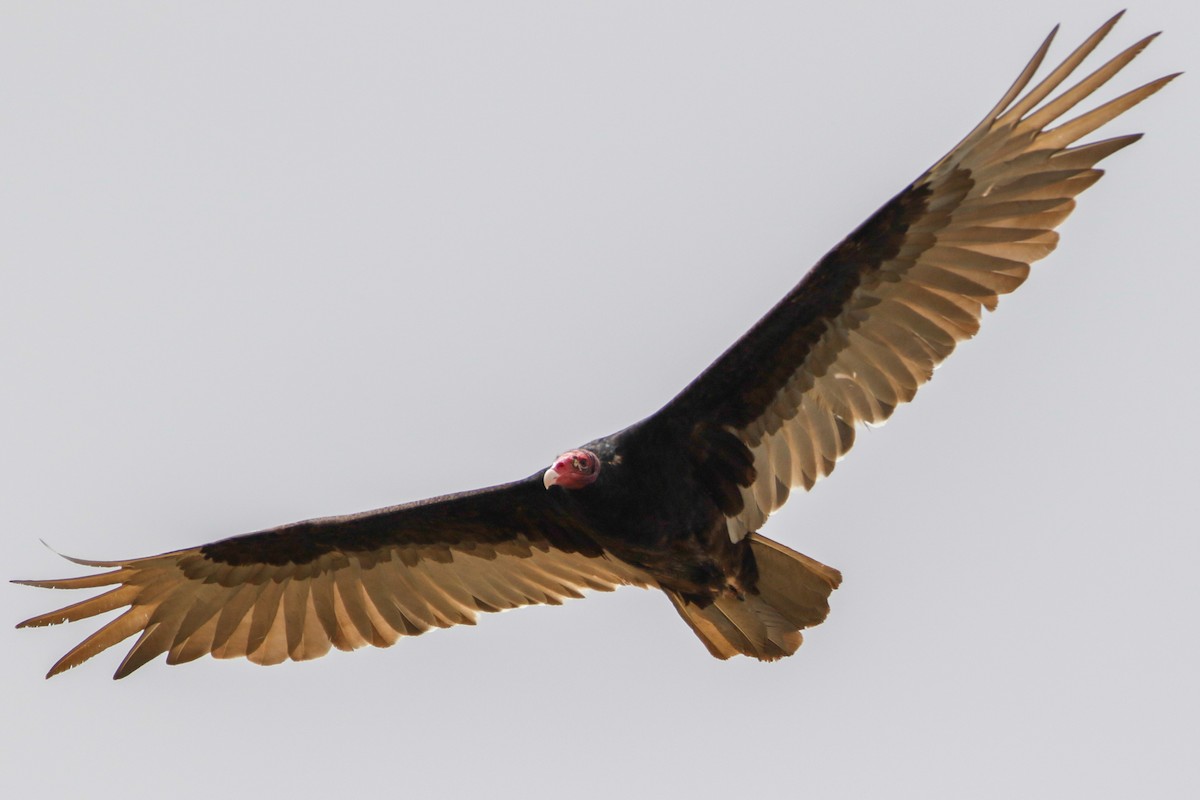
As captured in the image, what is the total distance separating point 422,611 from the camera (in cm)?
828

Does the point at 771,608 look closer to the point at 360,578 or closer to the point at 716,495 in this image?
the point at 716,495

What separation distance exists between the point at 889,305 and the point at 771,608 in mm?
1481

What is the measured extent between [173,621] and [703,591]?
2.59 metres

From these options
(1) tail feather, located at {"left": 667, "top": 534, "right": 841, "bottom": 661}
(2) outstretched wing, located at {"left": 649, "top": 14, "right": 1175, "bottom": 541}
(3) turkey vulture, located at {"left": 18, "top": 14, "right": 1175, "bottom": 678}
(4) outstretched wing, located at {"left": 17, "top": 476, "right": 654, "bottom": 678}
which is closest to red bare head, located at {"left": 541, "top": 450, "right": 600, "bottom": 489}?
(3) turkey vulture, located at {"left": 18, "top": 14, "right": 1175, "bottom": 678}

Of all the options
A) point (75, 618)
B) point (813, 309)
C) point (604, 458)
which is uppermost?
point (813, 309)

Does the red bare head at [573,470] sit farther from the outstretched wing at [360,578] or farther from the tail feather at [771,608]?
the tail feather at [771,608]

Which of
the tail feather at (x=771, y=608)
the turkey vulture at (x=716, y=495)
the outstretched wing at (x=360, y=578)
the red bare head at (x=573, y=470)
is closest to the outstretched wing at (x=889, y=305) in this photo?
the turkey vulture at (x=716, y=495)

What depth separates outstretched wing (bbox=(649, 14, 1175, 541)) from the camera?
677cm

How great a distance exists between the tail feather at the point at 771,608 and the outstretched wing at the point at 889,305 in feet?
0.70

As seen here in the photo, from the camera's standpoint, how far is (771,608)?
294 inches

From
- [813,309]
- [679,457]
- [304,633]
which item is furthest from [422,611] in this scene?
[813,309]

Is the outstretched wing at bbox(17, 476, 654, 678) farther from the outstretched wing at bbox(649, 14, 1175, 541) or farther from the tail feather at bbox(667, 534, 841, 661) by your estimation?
the outstretched wing at bbox(649, 14, 1175, 541)

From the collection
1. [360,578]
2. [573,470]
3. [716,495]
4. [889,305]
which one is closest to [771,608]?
[716,495]

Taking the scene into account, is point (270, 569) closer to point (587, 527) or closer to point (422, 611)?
point (422, 611)
